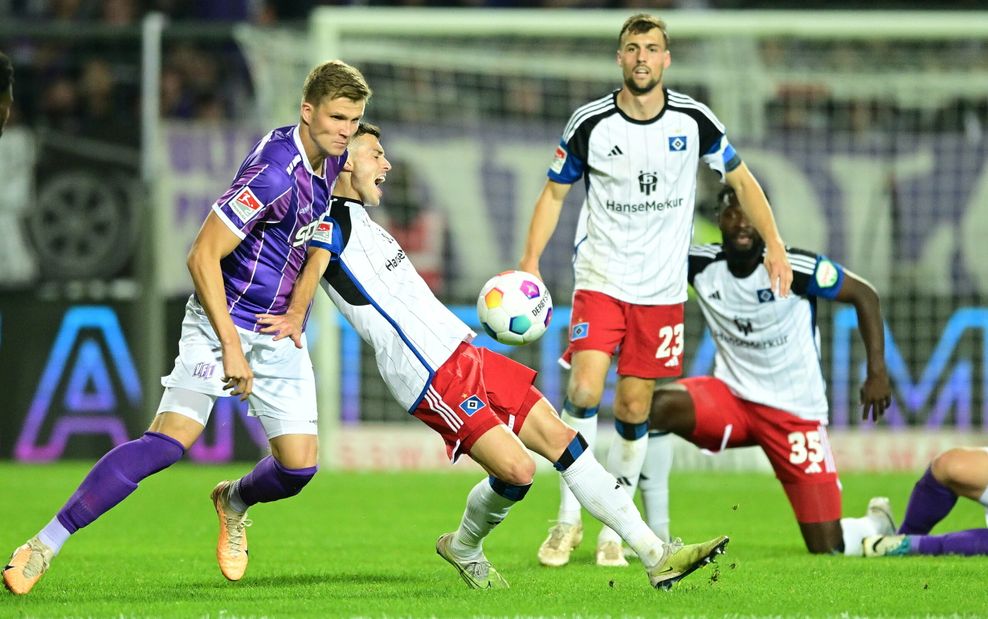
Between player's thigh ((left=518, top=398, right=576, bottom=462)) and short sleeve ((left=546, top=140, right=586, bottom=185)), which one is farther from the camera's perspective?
short sleeve ((left=546, top=140, right=586, bottom=185))

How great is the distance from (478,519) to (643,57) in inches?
89.6

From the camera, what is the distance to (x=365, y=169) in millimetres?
6262

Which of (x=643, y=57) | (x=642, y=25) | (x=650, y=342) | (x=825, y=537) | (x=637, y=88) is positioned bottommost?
(x=825, y=537)

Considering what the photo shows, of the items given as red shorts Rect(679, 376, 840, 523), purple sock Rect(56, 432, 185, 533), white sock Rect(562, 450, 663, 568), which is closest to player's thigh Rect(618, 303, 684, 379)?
red shorts Rect(679, 376, 840, 523)

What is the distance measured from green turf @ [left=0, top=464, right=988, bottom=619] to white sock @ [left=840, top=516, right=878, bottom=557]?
260mm

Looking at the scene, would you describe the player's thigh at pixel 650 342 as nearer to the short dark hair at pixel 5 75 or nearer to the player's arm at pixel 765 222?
the player's arm at pixel 765 222

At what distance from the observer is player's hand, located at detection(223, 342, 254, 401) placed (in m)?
5.56

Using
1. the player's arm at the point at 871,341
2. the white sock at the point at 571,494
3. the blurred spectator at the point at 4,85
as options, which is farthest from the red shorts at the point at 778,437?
the blurred spectator at the point at 4,85

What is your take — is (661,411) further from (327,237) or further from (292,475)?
(327,237)

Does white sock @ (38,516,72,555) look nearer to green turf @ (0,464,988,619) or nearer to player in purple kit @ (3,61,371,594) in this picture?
Answer: player in purple kit @ (3,61,371,594)

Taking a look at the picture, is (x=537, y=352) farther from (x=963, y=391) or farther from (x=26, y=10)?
(x=26, y=10)

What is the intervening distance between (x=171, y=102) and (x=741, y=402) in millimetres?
8504

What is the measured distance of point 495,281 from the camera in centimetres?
650

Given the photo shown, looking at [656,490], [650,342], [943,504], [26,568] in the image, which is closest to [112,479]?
[26,568]
